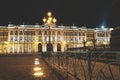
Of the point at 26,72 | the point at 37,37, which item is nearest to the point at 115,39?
the point at 26,72

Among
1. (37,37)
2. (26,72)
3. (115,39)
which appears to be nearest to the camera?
(115,39)

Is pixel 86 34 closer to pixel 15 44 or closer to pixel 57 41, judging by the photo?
pixel 57 41

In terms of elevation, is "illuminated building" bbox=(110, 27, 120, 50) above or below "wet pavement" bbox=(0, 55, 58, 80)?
above

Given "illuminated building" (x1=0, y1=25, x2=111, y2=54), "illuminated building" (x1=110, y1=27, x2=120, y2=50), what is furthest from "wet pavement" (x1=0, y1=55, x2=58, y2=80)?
"illuminated building" (x1=0, y1=25, x2=111, y2=54)

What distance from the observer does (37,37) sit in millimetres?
102438

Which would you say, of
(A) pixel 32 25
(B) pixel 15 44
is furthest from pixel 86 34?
(B) pixel 15 44

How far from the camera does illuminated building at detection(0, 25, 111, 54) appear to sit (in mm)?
99000

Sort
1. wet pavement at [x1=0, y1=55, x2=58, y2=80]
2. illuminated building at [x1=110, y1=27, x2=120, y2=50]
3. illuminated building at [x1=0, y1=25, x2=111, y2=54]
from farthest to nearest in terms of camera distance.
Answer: illuminated building at [x1=0, y1=25, x2=111, y2=54]
illuminated building at [x1=110, y1=27, x2=120, y2=50]
wet pavement at [x1=0, y1=55, x2=58, y2=80]

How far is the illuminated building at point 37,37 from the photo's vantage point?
9900 cm

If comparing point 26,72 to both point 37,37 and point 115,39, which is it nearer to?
point 115,39

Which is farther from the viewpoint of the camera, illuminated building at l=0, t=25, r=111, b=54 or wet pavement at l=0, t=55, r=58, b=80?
illuminated building at l=0, t=25, r=111, b=54

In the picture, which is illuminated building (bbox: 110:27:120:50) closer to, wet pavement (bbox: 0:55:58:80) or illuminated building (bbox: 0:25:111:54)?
wet pavement (bbox: 0:55:58:80)

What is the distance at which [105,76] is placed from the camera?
4.64 meters

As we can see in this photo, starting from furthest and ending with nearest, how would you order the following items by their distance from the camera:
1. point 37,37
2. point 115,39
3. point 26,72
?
point 37,37
point 26,72
point 115,39
